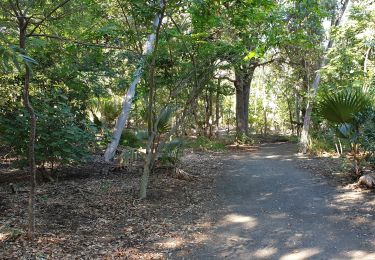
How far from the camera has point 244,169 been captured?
399 inches

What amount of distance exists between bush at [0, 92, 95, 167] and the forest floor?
701 mm

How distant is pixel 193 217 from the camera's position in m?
6.00

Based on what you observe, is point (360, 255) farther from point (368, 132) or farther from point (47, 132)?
point (47, 132)

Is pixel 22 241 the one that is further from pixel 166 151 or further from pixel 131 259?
pixel 166 151

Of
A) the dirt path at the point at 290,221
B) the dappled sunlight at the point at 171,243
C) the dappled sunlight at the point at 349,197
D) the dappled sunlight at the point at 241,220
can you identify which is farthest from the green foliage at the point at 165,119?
the dappled sunlight at the point at 349,197

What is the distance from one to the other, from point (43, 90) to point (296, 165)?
24.1 ft

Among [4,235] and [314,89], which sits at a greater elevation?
[314,89]

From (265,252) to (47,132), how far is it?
509cm

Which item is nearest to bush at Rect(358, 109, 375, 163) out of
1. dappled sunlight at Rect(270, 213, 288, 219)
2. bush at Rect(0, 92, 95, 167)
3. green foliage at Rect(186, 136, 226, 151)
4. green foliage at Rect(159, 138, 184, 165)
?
dappled sunlight at Rect(270, 213, 288, 219)

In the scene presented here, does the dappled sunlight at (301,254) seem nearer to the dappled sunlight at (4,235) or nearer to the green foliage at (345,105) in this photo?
the dappled sunlight at (4,235)

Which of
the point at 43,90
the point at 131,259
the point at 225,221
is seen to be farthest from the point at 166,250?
the point at 43,90

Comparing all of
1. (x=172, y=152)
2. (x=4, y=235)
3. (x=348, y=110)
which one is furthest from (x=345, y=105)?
(x=4, y=235)

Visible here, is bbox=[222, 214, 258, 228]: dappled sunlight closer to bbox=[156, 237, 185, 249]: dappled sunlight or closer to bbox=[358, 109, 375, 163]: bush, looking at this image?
bbox=[156, 237, 185, 249]: dappled sunlight

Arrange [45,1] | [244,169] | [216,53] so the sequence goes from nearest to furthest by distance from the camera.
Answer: [45,1]
[216,53]
[244,169]
